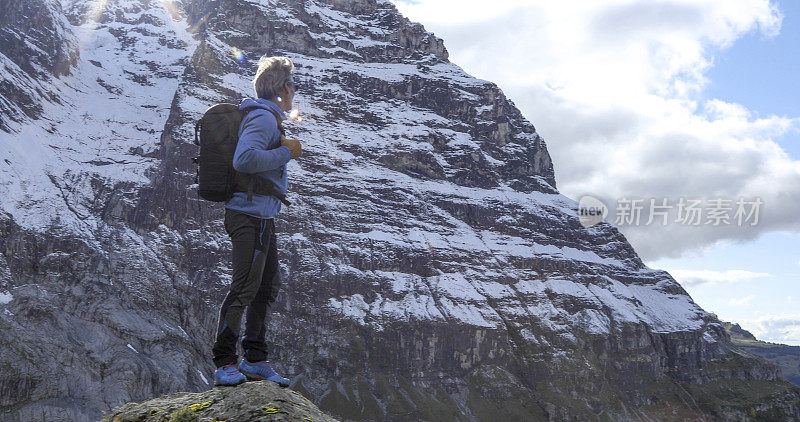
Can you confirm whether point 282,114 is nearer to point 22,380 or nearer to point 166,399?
point 166,399

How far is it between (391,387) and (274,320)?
38.9 meters

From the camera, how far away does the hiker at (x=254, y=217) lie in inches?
351

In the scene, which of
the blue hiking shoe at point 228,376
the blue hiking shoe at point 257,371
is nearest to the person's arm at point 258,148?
the blue hiking shoe at point 228,376

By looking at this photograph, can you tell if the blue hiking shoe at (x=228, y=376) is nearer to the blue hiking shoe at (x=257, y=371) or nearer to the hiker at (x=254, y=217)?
the hiker at (x=254, y=217)

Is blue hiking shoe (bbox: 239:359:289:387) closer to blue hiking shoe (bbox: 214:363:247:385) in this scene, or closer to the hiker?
the hiker

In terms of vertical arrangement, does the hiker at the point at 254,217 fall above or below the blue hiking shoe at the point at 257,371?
above

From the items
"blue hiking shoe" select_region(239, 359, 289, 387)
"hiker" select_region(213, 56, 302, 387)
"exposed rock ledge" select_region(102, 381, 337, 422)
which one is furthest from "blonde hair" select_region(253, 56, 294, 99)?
"exposed rock ledge" select_region(102, 381, 337, 422)

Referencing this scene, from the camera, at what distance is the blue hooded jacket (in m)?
8.84

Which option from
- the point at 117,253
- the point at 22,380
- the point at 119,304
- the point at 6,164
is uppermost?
the point at 6,164

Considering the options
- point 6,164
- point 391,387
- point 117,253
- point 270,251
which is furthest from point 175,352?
point 270,251

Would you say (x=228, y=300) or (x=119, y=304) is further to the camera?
(x=119, y=304)

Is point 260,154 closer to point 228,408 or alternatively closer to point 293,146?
point 293,146

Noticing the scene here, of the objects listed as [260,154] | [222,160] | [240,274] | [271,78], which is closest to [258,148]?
[260,154]

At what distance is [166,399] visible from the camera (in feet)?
27.0
